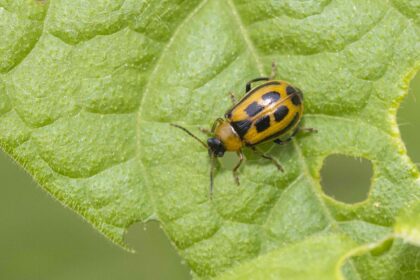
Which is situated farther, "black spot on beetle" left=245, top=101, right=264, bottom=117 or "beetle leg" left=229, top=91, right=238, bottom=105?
"black spot on beetle" left=245, top=101, right=264, bottom=117

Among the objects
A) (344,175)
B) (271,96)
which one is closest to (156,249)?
(344,175)

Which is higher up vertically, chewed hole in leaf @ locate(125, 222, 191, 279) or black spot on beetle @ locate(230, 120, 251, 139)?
black spot on beetle @ locate(230, 120, 251, 139)

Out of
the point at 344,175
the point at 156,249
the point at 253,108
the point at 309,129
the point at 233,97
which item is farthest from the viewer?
the point at 344,175

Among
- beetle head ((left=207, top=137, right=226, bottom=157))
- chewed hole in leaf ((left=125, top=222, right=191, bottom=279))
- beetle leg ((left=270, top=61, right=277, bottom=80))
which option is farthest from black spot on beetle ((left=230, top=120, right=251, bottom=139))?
chewed hole in leaf ((left=125, top=222, right=191, bottom=279))

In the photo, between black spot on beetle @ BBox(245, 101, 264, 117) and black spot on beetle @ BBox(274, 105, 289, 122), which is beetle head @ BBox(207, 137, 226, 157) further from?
black spot on beetle @ BBox(274, 105, 289, 122)

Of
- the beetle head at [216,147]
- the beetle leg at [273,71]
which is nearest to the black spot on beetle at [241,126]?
the beetle head at [216,147]

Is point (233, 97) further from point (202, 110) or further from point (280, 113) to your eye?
point (280, 113)

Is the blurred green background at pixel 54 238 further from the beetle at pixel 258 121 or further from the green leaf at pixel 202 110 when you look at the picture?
the green leaf at pixel 202 110

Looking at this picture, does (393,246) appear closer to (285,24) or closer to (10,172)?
(285,24)
